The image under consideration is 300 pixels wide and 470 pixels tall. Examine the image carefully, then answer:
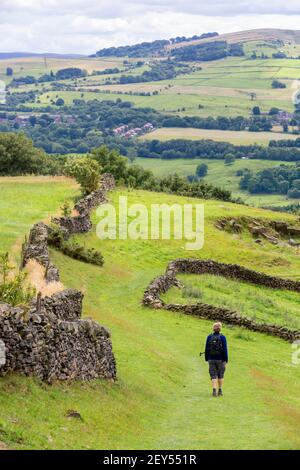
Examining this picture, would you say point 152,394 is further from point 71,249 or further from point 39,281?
point 71,249

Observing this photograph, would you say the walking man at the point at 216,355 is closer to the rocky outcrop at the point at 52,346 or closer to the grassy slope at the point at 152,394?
the grassy slope at the point at 152,394

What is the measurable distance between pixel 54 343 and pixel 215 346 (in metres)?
6.83

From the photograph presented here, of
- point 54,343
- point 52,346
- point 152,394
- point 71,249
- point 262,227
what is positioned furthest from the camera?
point 262,227

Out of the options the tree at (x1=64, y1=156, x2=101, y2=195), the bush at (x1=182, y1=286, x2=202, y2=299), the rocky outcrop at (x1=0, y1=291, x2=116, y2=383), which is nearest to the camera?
the rocky outcrop at (x1=0, y1=291, x2=116, y2=383)

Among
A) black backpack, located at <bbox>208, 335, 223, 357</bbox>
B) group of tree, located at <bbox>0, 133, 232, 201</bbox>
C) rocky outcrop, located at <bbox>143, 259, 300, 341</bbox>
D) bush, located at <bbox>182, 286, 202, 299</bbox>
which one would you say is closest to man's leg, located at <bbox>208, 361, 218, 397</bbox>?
black backpack, located at <bbox>208, 335, 223, 357</bbox>

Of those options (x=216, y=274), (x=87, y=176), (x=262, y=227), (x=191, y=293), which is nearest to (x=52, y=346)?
(x=191, y=293)

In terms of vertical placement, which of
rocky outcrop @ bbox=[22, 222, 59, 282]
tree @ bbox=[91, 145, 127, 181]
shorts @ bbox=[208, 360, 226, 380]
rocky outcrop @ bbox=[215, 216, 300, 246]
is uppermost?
shorts @ bbox=[208, 360, 226, 380]

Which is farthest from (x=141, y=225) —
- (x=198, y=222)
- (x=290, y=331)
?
(x=290, y=331)

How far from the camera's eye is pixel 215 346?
26.4 meters

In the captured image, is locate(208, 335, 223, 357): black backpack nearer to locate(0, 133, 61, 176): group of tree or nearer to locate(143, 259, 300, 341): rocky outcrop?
locate(143, 259, 300, 341): rocky outcrop

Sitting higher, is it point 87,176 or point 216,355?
point 216,355

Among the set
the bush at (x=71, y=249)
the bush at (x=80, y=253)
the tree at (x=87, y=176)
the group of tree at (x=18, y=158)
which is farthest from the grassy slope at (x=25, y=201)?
the group of tree at (x=18, y=158)

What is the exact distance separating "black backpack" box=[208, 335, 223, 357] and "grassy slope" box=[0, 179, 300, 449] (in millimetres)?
1430

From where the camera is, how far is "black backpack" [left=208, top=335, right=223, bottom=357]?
86.7 feet
